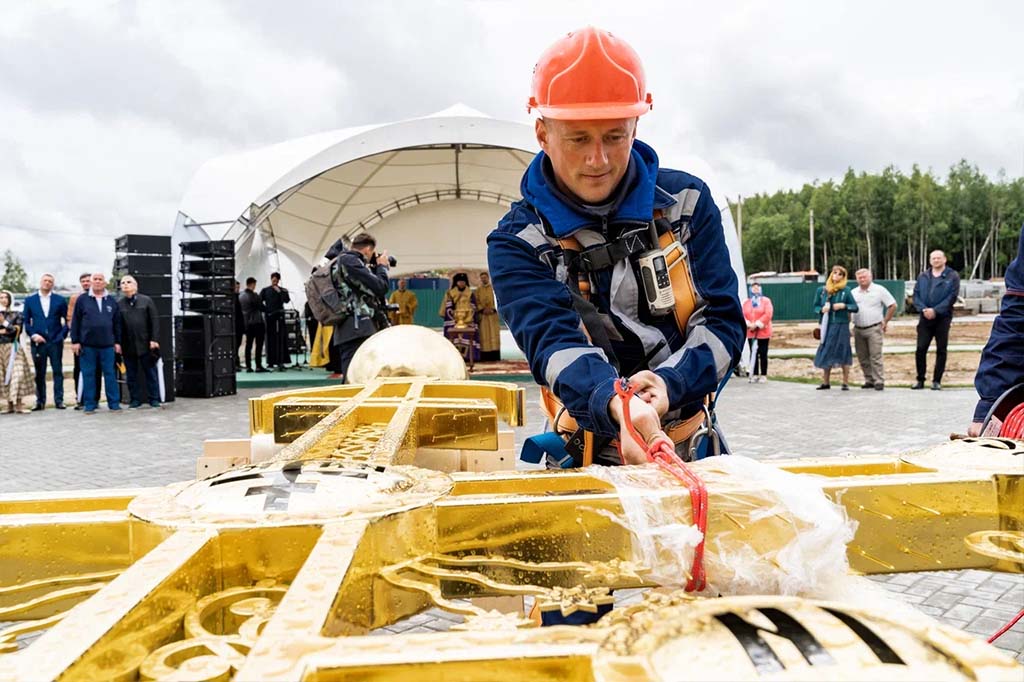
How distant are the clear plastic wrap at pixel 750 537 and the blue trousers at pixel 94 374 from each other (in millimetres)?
11383

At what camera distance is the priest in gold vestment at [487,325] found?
17.9 m

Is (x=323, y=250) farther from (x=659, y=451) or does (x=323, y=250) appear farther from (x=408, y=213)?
(x=659, y=451)

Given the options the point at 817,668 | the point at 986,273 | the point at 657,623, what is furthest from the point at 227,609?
the point at 986,273

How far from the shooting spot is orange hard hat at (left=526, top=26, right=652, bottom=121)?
177 centimetres

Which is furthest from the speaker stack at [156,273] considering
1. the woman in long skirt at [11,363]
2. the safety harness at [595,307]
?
the safety harness at [595,307]

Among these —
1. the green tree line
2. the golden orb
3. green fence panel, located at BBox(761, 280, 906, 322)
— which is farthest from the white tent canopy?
the green tree line

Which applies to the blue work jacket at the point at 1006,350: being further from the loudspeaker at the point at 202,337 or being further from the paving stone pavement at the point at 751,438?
the loudspeaker at the point at 202,337

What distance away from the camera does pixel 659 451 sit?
A: 60.7 inches

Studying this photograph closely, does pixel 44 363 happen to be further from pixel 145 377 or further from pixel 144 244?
pixel 144 244

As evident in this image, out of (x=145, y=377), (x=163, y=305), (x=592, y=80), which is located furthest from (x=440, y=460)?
(x=163, y=305)

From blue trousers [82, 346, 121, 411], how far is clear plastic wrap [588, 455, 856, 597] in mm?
11383

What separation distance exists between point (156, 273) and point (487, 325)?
7.76 metres

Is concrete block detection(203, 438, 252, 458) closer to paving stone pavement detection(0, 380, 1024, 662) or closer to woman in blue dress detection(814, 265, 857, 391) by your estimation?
paving stone pavement detection(0, 380, 1024, 662)

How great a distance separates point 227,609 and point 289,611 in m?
0.27
